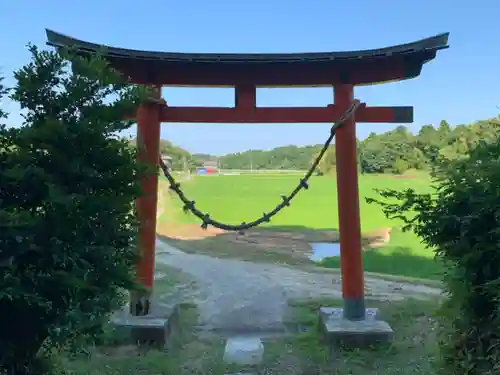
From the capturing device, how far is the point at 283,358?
4.56 m

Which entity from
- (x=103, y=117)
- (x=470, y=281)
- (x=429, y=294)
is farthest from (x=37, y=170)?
(x=429, y=294)

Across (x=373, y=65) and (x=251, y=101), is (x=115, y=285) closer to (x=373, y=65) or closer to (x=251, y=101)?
(x=251, y=101)

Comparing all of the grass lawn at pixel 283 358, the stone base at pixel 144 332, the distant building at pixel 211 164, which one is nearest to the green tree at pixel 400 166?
the grass lawn at pixel 283 358

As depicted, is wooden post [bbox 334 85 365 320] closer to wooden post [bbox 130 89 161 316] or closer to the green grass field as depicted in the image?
the green grass field

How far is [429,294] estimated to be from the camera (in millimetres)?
7406

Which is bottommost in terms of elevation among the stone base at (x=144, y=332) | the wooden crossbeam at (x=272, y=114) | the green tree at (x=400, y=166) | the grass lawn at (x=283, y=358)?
the grass lawn at (x=283, y=358)

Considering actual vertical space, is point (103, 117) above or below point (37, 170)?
above

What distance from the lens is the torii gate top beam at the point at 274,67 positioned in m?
4.85

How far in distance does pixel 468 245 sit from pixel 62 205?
2163 mm

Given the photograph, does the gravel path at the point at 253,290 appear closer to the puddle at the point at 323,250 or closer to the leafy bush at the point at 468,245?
the puddle at the point at 323,250

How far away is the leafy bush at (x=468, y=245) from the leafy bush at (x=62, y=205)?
170cm

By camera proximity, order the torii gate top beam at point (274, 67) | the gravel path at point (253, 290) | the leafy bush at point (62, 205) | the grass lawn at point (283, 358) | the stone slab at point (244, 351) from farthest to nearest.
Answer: the gravel path at point (253, 290) → the torii gate top beam at point (274, 67) → the stone slab at point (244, 351) → the grass lawn at point (283, 358) → the leafy bush at point (62, 205)

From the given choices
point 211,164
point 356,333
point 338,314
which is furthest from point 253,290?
point 211,164

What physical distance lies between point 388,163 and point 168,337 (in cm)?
2707
